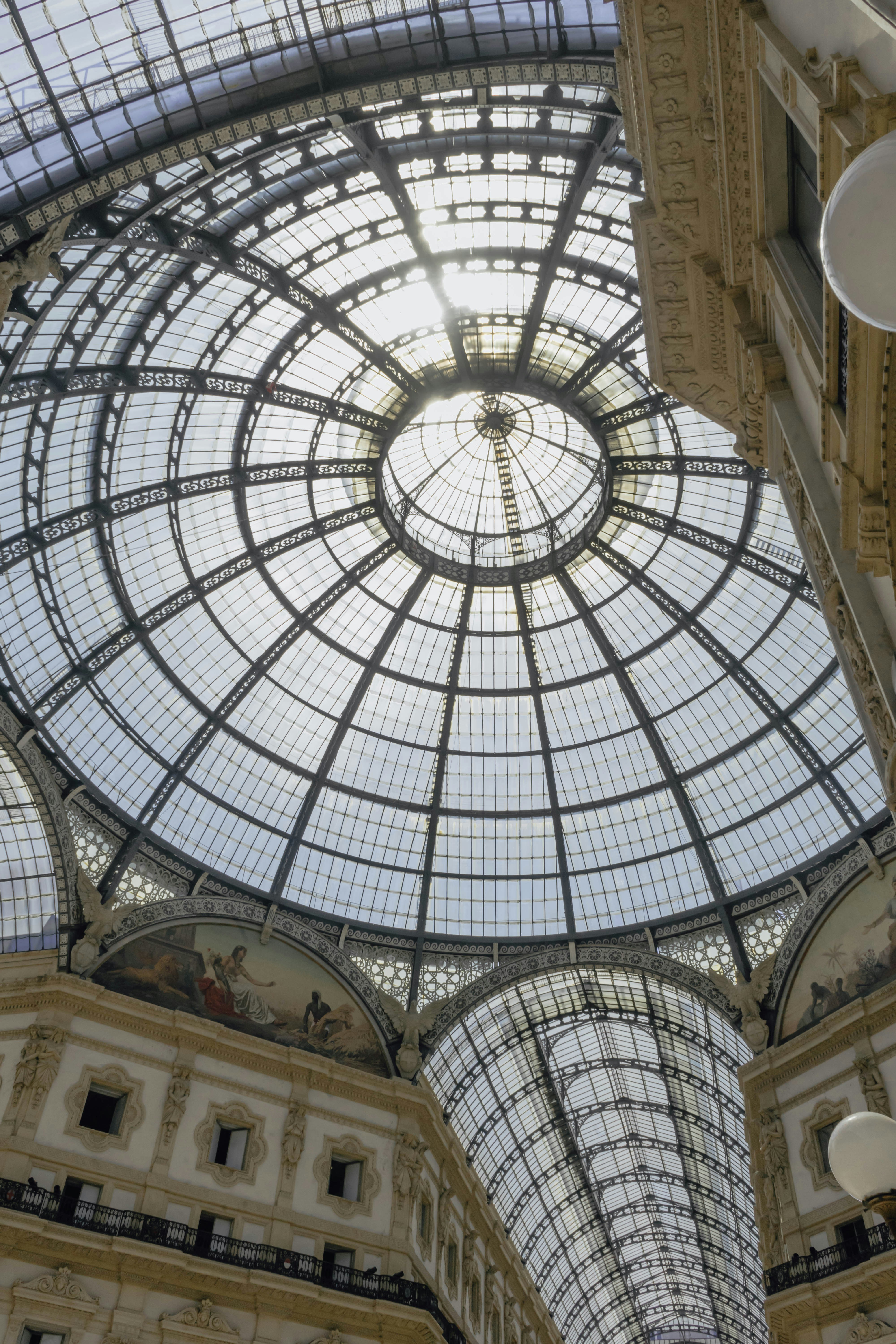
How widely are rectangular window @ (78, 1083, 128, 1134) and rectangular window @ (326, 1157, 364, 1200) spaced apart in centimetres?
573

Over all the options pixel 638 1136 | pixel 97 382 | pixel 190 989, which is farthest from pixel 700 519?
pixel 638 1136

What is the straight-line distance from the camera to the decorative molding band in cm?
1588

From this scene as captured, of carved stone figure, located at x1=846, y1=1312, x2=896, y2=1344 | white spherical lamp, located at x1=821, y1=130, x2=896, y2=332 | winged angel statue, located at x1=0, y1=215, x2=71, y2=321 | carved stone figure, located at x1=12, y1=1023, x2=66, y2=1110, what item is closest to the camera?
white spherical lamp, located at x1=821, y1=130, x2=896, y2=332

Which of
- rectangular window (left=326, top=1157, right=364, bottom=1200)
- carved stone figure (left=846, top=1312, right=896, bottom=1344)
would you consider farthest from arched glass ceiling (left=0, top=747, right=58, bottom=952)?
carved stone figure (left=846, top=1312, right=896, bottom=1344)

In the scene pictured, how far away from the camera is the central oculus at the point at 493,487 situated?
33.2 meters

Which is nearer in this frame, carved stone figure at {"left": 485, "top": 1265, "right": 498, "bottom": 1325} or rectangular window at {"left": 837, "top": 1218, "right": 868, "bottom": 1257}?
rectangular window at {"left": 837, "top": 1218, "right": 868, "bottom": 1257}

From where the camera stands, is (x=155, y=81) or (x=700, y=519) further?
(x=700, y=519)

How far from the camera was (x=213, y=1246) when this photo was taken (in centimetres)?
2436

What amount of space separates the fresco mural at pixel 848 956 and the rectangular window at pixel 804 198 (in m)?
20.0

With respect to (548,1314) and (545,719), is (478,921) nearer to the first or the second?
(545,719)

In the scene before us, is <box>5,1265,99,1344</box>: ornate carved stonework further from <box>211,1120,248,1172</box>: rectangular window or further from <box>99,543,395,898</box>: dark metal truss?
<box>99,543,395,898</box>: dark metal truss

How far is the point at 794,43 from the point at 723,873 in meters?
28.1

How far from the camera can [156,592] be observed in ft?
103

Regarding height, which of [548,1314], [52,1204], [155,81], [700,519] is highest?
[700,519]
